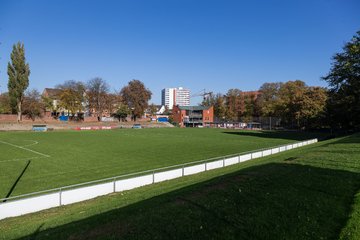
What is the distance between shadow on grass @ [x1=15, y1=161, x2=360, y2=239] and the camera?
6.95m

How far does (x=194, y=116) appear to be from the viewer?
12900cm

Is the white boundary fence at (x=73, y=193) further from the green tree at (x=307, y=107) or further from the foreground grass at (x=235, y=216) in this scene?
the green tree at (x=307, y=107)

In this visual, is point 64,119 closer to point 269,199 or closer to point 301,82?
point 301,82

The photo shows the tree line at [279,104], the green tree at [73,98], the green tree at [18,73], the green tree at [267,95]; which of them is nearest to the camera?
the green tree at [18,73]

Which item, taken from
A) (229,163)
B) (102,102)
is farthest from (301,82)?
(229,163)

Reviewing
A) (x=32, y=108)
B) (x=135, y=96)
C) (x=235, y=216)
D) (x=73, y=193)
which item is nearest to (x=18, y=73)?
(x=32, y=108)

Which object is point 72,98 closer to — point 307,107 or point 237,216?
point 307,107

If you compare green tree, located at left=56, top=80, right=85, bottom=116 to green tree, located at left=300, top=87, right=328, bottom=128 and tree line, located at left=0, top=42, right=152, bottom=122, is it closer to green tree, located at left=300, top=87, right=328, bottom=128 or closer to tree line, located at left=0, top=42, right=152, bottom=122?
tree line, located at left=0, top=42, right=152, bottom=122

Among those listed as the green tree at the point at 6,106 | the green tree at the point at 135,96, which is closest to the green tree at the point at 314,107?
the green tree at the point at 135,96

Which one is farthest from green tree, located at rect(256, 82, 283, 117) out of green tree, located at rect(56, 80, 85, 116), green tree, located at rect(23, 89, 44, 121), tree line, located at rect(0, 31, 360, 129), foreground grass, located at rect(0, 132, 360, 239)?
foreground grass, located at rect(0, 132, 360, 239)

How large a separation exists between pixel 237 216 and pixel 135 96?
4198 inches

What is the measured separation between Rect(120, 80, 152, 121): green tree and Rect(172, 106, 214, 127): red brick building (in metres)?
20.9

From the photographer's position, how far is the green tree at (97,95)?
4158 inches

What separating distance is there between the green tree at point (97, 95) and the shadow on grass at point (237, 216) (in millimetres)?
100360
